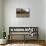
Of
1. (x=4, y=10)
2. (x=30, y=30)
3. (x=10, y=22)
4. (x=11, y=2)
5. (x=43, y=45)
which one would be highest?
(x=11, y=2)

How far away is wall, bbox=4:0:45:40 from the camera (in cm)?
347

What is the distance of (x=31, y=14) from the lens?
3.48 m

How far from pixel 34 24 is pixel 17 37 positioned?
613 millimetres

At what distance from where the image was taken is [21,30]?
3.47m

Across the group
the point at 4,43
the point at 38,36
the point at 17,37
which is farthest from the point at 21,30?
the point at 4,43

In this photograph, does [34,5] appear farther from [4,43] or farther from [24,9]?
[4,43]

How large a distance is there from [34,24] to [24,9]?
1.70 ft

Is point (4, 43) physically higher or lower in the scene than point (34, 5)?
lower

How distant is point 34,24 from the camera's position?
136 inches

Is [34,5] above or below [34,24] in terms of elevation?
above

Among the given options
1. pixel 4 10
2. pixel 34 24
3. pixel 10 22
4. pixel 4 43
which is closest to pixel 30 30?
pixel 34 24

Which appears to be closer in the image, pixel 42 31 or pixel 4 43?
pixel 4 43

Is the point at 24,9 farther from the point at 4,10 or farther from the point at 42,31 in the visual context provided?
the point at 42,31

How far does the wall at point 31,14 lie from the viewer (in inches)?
137
